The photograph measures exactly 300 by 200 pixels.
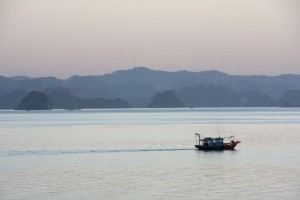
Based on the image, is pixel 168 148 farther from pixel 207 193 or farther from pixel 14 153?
pixel 207 193

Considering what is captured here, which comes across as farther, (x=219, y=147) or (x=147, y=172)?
(x=219, y=147)

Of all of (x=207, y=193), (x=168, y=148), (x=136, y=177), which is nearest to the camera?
(x=207, y=193)

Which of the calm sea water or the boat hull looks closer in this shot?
the calm sea water

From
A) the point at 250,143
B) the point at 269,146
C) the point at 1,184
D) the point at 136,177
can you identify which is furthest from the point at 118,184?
the point at 250,143

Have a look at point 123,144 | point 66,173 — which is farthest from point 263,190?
point 123,144

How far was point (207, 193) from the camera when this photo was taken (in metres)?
56.8

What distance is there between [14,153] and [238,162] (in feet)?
121

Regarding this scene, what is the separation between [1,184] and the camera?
6228 cm

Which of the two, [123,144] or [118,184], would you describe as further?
[123,144]

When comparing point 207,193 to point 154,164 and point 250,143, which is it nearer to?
point 154,164

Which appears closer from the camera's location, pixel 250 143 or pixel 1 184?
pixel 1 184

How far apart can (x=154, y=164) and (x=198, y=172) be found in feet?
33.7

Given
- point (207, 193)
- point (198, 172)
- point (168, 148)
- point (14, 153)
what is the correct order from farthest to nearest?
point (168, 148) < point (14, 153) < point (198, 172) < point (207, 193)

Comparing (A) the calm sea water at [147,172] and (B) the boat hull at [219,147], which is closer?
(A) the calm sea water at [147,172]
